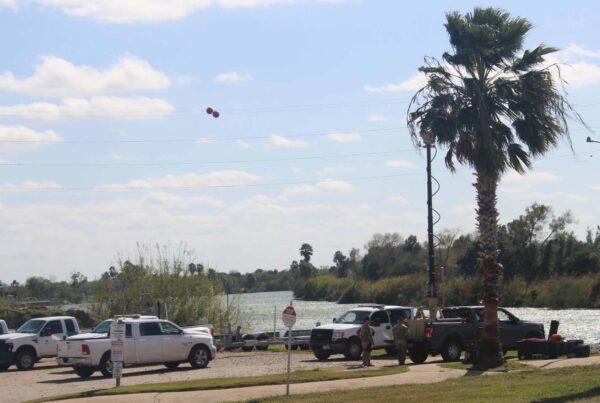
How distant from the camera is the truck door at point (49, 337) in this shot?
1331 inches

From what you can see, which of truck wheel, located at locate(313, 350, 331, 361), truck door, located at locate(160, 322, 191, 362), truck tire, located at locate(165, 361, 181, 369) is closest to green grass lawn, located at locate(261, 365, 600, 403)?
truck wheel, located at locate(313, 350, 331, 361)

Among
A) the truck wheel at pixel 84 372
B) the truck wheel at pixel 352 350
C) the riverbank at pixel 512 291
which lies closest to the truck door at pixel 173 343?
the truck wheel at pixel 84 372

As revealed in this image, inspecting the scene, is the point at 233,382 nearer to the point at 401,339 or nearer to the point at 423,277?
the point at 401,339

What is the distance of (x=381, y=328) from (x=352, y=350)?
1627mm

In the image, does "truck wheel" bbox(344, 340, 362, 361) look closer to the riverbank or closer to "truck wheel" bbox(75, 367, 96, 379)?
"truck wheel" bbox(75, 367, 96, 379)

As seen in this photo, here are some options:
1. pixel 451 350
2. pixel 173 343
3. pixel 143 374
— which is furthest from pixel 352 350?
pixel 143 374

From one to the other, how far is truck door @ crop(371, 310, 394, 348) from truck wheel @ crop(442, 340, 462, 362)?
3.40 m

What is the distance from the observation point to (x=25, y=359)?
33.3 m

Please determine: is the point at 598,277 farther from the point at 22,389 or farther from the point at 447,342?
the point at 22,389

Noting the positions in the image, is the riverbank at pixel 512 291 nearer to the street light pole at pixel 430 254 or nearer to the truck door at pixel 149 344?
the street light pole at pixel 430 254

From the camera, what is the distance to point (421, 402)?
61.3 feet

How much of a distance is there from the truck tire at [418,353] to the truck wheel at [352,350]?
2.47m

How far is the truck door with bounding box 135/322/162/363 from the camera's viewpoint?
2883 cm

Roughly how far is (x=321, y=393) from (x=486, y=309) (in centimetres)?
758
